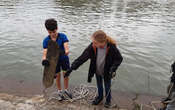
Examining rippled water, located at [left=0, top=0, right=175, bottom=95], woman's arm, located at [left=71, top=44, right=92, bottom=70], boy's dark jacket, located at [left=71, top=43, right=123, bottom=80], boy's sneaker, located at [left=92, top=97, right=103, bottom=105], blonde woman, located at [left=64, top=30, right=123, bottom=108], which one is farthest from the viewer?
rippled water, located at [left=0, top=0, right=175, bottom=95]

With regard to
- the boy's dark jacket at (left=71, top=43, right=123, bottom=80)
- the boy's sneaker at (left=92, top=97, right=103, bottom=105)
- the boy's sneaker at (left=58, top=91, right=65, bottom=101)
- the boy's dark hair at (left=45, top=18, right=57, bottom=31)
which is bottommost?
the boy's sneaker at (left=92, top=97, right=103, bottom=105)

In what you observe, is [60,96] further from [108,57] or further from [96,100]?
[108,57]

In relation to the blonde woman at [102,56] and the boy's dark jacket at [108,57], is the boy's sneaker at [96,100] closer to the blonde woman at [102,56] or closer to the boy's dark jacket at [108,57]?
the blonde woman at [102,56]

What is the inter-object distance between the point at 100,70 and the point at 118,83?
2338 mm

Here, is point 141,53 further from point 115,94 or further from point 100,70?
point 100,70

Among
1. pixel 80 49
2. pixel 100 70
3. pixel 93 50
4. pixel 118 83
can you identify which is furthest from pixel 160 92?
pixel 80 49

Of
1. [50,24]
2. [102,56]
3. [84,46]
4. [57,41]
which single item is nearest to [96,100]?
[102,56]

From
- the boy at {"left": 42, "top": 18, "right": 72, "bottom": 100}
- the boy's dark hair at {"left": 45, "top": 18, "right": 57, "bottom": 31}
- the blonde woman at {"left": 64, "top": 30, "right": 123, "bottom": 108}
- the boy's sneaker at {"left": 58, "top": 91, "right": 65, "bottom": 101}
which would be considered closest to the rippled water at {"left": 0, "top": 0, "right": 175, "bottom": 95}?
the boy's sneaker at {"left": 58, "top": 91, "right": 65, "bottom": 101}

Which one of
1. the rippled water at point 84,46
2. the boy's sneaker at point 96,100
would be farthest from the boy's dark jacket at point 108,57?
the rippled water at point 84,46

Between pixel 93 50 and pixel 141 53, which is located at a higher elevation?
pixel 93 50

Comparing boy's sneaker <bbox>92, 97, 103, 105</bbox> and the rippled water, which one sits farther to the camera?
the rippled water

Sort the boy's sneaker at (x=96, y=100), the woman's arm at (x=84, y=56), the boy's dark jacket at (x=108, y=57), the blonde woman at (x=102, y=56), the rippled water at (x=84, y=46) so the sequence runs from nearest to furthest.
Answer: the blonde woman at (x=102, y=56)
the boy's dark jacket at (x=108, y=57)
the woman's arm at (x=84, y=56)
the boy's sneaker at (x=96, y=100)
the rippled water at (x=84, y=46)

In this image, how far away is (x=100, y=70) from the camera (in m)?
3.69

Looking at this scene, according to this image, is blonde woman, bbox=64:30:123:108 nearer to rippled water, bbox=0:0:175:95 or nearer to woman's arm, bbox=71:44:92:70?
woman's arm, bbox=71:44:92:70
